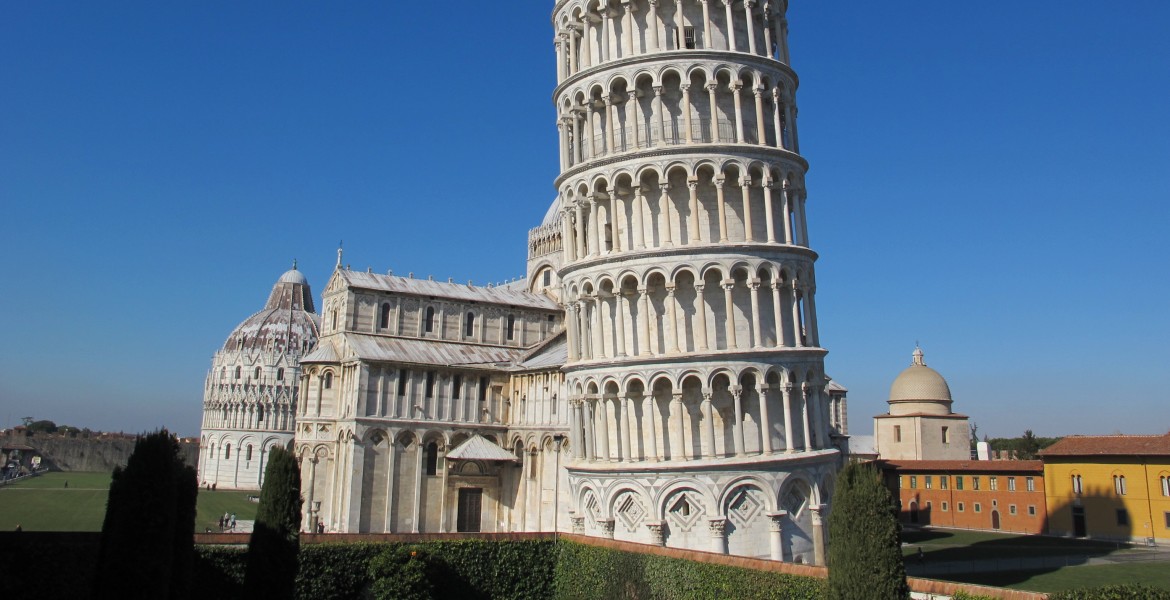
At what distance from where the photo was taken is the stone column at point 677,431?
29547 millimetres

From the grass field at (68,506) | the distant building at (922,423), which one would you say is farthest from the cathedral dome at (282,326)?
the distant building at (922,423)

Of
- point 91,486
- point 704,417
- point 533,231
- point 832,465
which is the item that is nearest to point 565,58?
point 704,417

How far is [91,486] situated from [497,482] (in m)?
55.8

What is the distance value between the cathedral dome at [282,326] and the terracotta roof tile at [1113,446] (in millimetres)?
86124

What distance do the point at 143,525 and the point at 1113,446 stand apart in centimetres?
4970

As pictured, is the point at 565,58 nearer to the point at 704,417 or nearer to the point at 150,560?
the point at 704,417

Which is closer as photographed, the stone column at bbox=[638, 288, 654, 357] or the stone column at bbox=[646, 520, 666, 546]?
the stone column at bbox=[646, 520, 666, 546]

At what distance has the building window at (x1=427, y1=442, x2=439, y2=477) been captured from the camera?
46.7 metres

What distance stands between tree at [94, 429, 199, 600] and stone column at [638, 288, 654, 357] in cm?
1641

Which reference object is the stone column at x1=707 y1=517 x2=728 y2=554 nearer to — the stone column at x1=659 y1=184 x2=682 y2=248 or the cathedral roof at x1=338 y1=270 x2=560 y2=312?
the stone column at x1=659 y1=184 x2=682 y2=248

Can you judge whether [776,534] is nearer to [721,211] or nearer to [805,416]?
[805,416]

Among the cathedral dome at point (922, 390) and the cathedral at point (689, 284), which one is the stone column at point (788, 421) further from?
the cathedral dome at point (922, 390)

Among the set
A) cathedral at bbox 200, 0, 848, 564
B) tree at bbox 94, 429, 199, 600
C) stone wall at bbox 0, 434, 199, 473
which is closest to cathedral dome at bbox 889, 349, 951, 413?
cathedral at bbox 200, 0, 848, 564

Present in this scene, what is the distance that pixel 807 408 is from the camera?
30.7 meters
